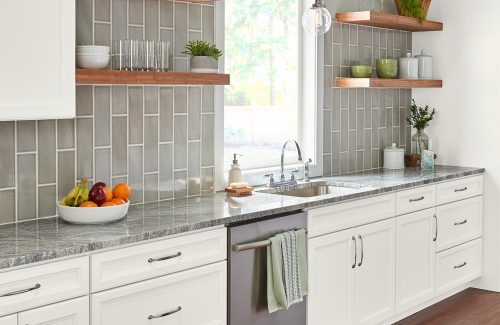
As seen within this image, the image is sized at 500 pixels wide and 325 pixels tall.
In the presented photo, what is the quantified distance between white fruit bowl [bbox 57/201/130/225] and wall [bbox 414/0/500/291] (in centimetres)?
308

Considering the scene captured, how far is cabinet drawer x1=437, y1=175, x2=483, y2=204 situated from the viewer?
4.82 meters

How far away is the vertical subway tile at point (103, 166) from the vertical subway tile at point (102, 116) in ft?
0.13

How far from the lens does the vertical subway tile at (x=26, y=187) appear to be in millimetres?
3129

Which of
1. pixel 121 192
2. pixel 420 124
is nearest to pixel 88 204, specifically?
pixel 121 192

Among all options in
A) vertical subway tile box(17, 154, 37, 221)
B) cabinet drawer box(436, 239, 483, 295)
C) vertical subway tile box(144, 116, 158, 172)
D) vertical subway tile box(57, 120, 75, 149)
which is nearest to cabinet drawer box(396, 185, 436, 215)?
cabinet drawer box(436, 239, 483, 295)

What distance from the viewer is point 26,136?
3127 mm

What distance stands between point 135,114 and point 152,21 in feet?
1.51

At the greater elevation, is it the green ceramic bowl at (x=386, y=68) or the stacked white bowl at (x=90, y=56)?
the green ceramic bowl at (x=386, y=68)

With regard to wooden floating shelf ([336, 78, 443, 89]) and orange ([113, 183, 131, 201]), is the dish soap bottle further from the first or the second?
wooden floating shelf ([336, 78, 443, 89])

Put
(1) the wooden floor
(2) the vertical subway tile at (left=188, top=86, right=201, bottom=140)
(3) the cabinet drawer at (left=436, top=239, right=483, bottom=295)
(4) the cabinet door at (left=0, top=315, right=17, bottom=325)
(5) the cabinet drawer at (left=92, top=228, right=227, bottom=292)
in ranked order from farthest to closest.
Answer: (3) the cabinet drawer at (left=436, top=239, right=483, bottom=295)
(1) the wooden floor
(2) the vertical subway tile at (left=188, top=86, right=201, bottom=140)
(5) the cabinet drawer at (left=92, top=228, right=227, bottom=292)
(4) the cabinet door at (left=0, top=315, right=17, bottom=325)

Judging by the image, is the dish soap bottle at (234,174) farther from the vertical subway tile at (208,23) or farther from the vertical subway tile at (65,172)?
the vertical subway tile at (65,172)

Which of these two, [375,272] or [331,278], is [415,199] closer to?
[375,272]

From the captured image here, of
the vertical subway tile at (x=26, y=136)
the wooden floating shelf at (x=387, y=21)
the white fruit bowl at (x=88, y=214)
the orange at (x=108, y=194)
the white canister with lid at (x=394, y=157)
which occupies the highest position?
the wooden floating shelf at (x=387, y=21)

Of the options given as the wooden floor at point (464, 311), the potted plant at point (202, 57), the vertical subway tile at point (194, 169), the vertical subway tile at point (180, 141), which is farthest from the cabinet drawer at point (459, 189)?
the potted plant at point (202, 57)
